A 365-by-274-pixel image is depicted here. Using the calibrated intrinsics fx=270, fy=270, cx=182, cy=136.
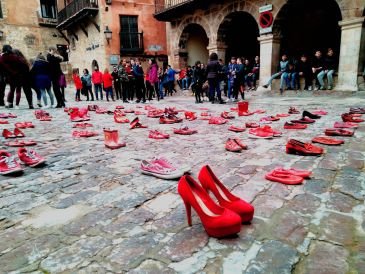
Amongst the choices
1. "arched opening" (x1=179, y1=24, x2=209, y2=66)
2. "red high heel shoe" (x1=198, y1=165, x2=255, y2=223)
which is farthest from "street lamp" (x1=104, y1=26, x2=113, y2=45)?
"red high heel shoe" (x1=198, y1=165, x2=255, y2=223)

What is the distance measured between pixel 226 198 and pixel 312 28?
16.9m

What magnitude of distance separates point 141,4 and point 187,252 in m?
22.4

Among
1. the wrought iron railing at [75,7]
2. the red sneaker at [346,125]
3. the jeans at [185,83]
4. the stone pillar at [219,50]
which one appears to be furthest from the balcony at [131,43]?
the red sneaker at [346,125]

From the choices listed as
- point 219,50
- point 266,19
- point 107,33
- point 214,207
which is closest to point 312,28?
point 266,19

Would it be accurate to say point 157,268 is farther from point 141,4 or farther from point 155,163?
point 141,4

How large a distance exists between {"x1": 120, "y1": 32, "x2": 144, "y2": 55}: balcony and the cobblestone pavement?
18.6m

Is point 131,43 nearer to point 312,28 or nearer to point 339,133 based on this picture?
point 312,28

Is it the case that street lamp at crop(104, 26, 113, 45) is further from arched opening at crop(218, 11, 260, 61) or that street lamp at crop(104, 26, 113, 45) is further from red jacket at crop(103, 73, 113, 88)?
arched opening at crop(218, 11, 260, 61)

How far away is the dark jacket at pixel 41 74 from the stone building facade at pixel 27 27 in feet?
66.4

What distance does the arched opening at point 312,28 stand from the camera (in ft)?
47.8

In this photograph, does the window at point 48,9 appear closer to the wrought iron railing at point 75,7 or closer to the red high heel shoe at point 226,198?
the wrought iron railing at point 75,7

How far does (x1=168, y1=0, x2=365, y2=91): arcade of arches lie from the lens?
10227 millimetres

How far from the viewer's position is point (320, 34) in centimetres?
1541

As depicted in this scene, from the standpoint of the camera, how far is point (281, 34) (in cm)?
1266
